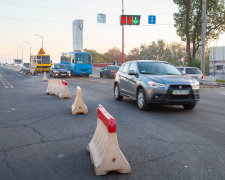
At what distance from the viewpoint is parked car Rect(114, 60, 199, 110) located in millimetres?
8617

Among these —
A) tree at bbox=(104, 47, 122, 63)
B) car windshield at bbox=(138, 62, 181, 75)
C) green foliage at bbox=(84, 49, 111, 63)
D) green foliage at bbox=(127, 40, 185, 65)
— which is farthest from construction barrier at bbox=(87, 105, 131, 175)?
green foliage at bbox=(84, 49, 111, 63)

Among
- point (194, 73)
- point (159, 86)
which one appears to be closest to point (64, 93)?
point (159, 86)

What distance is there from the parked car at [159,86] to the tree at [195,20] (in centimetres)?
2643

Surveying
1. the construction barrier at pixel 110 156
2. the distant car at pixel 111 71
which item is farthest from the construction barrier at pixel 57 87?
the distant car at pixel 111 71

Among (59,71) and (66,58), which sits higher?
(66,58)

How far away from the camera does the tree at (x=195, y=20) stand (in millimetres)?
35406

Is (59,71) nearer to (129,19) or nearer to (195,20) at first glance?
(129,19)

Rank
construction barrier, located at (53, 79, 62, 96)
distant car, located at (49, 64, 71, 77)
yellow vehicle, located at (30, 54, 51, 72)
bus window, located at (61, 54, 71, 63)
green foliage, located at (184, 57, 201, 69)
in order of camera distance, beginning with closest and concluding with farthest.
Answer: construction barrier, located at (53, 79, 62, 96), green foliage, located at (184, 57, 201, 69), distant car, located at (49, 64, 71, 77), bus window, located at (61, 54, 71, 63), yellow vehicle, located at (30, 54, 51, 72)

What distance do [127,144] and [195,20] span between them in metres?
33.6

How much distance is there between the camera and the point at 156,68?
999 centimetres

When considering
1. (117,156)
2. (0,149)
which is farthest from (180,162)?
(0,149)

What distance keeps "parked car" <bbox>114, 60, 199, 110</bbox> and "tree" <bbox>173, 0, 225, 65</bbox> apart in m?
26.4

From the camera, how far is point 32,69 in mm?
44188

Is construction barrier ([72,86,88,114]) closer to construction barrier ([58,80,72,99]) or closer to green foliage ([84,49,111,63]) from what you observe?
construction barrier ([58,80,72,99])
